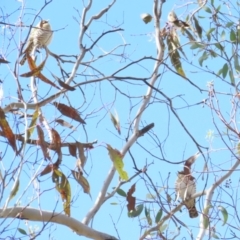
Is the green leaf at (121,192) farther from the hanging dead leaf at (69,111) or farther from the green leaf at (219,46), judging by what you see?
the green leaf at (219,46)

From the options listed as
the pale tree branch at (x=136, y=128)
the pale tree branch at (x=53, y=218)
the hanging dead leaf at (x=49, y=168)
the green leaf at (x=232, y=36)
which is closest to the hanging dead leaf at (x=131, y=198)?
the pale tree branch at (x=136, y=128)

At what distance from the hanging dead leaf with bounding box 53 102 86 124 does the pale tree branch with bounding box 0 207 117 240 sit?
24 centimetres

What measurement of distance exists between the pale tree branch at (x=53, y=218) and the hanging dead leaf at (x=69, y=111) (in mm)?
243

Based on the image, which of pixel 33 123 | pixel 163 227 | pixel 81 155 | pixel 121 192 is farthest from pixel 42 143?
pixel 163 227

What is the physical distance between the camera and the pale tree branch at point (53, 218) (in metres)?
1.89

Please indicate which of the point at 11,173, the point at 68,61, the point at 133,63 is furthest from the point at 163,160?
the point at 11,173

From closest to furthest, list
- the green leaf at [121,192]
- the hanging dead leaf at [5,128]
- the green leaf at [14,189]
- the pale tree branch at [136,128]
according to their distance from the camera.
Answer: the green leaf at [14,189], the hanging dead leaf at [5,128], the pale tree branch at [136,128], the green leaf at [121,192]

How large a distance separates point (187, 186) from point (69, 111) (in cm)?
56

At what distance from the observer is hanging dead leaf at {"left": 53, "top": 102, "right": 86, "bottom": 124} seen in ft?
6.55

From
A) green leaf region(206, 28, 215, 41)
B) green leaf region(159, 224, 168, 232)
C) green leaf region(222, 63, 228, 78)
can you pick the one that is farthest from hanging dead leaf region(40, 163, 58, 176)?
green leaf region(206, 28, 215, 41)

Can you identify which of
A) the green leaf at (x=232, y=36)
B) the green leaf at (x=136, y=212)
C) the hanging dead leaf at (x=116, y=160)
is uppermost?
the green leaf at (x=232, y=36)

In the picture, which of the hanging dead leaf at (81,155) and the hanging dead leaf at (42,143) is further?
the hanging dead leaf at (81,155)

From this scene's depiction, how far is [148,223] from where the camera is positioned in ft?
8.00

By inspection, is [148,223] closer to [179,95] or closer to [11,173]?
[179,95]
